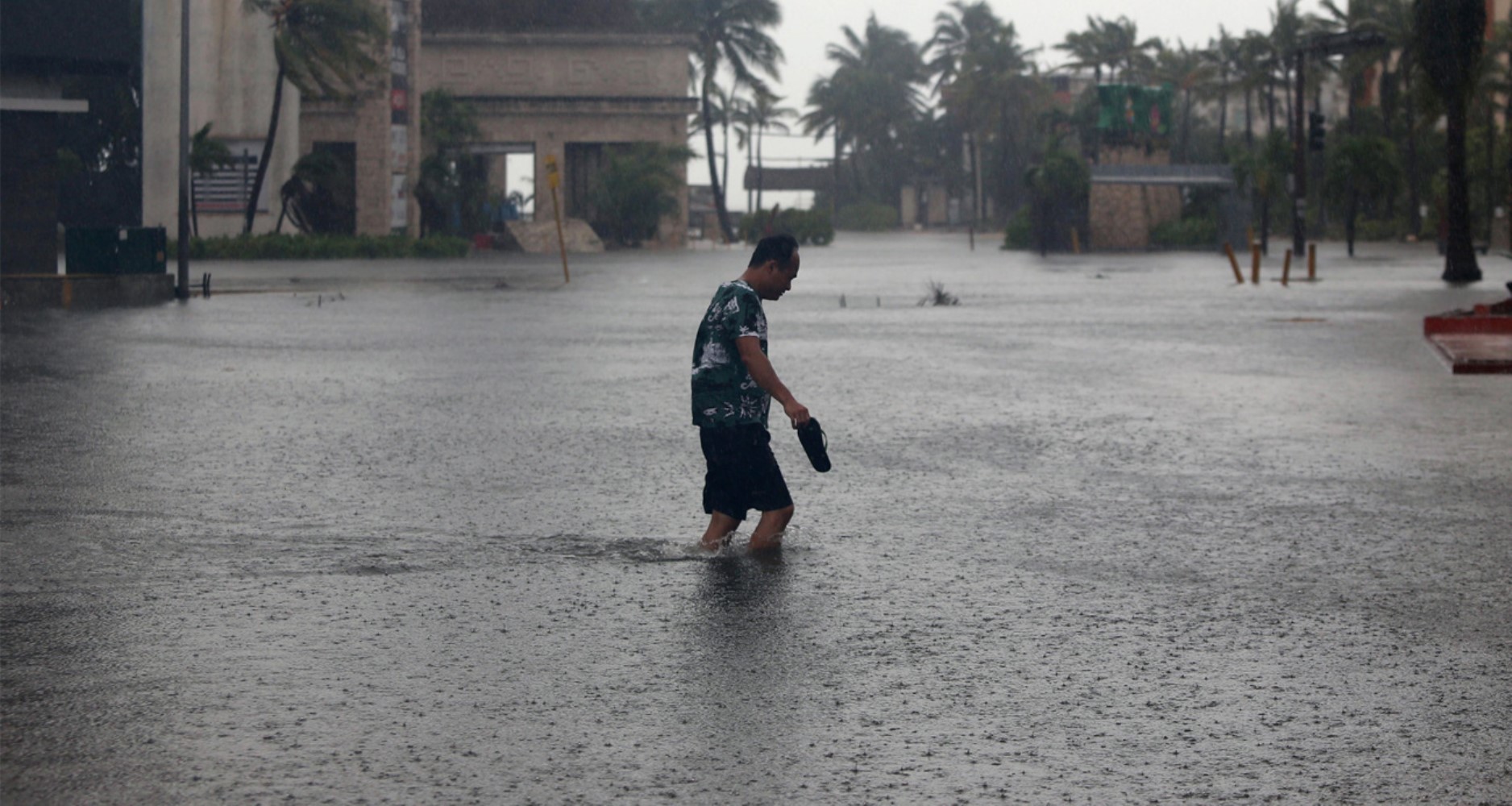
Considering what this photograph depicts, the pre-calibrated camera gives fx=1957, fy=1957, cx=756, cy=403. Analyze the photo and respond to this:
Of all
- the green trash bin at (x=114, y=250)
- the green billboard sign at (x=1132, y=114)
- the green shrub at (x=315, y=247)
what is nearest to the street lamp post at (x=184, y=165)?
the green trash bin at (x=114, y=250)

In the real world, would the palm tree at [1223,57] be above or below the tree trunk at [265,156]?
above

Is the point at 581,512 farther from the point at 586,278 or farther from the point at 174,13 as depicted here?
the point at 174,13

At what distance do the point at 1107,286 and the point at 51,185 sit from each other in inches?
774

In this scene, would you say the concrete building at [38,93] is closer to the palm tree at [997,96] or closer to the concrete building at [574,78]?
the concrete building at [574,78]

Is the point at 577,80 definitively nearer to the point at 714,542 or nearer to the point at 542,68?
the point at 542,68

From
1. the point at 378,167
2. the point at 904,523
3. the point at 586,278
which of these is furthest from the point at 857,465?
the point at 378,167

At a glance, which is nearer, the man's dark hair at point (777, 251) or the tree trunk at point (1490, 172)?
the man's dark hair at point (777, 251)

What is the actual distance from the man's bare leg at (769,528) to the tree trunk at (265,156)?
52.5m

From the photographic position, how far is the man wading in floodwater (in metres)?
8.36

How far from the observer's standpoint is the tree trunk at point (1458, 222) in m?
→ 36.9

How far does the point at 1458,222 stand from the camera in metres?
37.7

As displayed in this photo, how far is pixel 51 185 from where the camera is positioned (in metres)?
35.9

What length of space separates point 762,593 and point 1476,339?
1466 cm

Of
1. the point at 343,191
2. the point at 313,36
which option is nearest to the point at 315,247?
the point at 313,36
